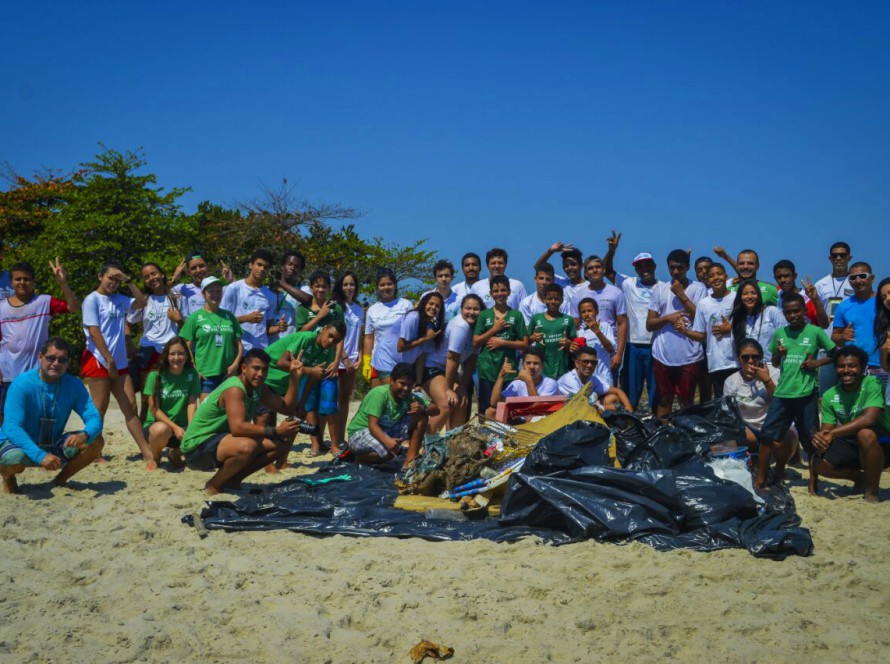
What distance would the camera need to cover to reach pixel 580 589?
4359 millimetres

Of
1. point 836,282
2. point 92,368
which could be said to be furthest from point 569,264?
point 92,368

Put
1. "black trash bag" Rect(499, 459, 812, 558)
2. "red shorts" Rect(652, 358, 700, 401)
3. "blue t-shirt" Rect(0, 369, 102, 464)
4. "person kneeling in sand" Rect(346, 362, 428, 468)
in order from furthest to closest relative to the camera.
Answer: "red shorts" Rect(652, 358, 700, 401), "person kneeling in sand" Rect(346, 362, 428, 468), "blue t-shirt" Rect(0, 369, 102, 464), "black trash bag" Rect(499, 459, 812, 558)

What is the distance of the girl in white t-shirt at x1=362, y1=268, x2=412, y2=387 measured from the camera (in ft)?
26.8

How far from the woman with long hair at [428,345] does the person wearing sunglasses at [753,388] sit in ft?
8.32

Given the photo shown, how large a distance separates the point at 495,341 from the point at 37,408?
3899 mm

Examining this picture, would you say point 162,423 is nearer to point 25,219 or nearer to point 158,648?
point 158,648

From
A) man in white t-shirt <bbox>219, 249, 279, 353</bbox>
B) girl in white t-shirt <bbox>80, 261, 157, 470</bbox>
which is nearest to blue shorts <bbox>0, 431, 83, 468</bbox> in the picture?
girl in white t-shirt <bbox>80, 261, 157, 470</bbox>

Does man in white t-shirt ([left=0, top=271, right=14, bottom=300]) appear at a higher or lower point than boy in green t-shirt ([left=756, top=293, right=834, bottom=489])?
higher

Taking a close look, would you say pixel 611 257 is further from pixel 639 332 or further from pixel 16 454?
pixel 16 454

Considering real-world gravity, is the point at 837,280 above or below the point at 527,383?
above

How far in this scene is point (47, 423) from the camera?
6332 mm

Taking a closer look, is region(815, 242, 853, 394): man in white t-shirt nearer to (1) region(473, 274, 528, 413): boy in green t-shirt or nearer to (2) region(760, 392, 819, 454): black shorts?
(2) region(760, 392, 819, 454): black shorts

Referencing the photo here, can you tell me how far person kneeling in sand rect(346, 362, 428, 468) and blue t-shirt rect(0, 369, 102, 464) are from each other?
2103 mm

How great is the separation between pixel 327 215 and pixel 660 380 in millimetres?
9151
